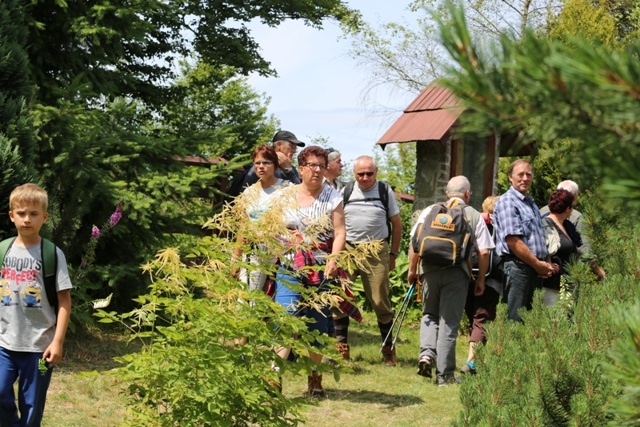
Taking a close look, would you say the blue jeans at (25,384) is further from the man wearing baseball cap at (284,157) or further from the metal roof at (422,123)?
the metal roof at (422,123)

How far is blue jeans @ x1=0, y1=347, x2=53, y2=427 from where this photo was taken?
Result: 5.09 meters

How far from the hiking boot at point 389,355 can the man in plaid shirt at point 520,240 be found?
1686 millimetres

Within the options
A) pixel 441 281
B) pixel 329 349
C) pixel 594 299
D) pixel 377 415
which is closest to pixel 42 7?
pixel 441 281

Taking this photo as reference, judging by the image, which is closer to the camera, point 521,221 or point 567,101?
point 567,101

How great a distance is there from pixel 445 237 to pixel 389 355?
1.93 metres

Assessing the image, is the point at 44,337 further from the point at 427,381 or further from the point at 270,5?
the point at 270,5

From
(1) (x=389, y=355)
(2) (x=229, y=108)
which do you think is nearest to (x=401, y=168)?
(2) (x=229, y=108)

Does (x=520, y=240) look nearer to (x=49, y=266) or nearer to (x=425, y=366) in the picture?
(x=425, y=366)

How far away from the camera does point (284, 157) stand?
883 centimetres

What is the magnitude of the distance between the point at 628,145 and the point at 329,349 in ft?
12.1

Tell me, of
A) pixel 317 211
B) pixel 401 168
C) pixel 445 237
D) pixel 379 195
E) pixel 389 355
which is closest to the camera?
pixel 317 211

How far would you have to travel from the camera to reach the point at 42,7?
33.7 feet

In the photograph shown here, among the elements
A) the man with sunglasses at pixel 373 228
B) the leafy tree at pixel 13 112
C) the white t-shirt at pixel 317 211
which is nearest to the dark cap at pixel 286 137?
the man with sunglasses at pixel 373 228

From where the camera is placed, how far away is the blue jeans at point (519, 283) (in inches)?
316
